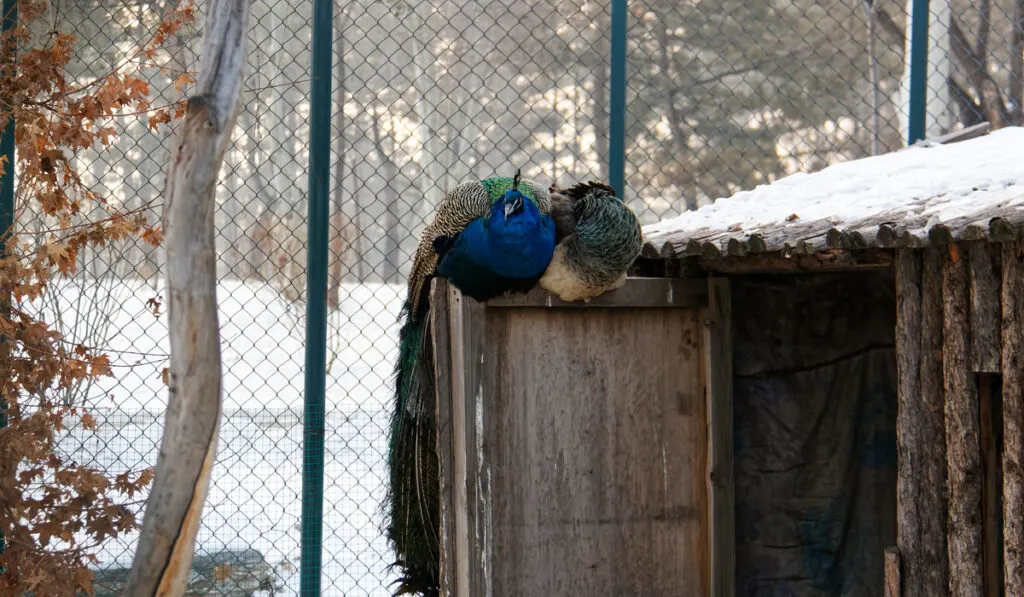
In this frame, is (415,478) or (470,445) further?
(415,478)

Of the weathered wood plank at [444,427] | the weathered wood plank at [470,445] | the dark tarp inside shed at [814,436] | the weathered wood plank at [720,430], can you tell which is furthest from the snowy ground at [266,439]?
the dark tarp inside shed at [814,436]

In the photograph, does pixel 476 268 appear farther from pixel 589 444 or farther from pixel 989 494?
pixel 989 494

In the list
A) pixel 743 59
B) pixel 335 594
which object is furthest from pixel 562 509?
pixel 743 59

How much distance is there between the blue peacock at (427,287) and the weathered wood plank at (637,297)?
5cm

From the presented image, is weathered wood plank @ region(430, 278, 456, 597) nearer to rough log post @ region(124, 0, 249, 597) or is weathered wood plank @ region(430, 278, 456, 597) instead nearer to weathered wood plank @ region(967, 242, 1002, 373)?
rough log post @ region(124, 0, 249, 597)

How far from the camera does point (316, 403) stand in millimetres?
3514

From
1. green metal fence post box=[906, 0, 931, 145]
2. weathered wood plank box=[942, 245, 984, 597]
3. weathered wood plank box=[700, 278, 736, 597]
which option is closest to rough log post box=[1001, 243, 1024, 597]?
weathered wood plank box=[942, 245, 984, 597]

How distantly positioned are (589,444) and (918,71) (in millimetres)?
2179

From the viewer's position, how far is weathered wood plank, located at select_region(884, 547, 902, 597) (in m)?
2.60

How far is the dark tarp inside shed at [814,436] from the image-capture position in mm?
3402

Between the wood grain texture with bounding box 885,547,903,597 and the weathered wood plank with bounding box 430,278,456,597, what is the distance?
1.28 meters

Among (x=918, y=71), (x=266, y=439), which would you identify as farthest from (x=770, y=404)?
(x=266, y=439)

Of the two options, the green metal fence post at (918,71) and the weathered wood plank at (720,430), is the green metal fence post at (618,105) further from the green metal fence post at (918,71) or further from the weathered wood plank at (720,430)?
the green metal fence post at (918,71)

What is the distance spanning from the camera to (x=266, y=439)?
675cm
